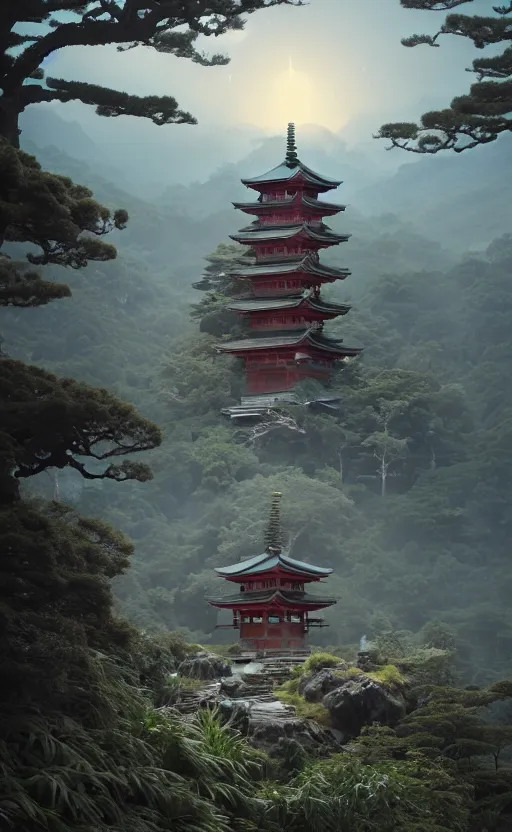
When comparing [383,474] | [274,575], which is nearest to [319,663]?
[274,575]

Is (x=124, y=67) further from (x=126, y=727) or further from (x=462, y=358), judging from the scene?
(x=126, y=727)

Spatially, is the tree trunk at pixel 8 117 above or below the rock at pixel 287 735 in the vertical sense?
above

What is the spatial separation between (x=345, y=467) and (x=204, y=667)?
1307 inches

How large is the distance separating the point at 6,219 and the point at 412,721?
8.50 meters

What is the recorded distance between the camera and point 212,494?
161 feet

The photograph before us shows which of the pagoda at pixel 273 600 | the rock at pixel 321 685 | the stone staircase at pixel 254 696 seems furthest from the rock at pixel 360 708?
the pagoda at pixel 273 600

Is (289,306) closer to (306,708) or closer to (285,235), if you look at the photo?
(285,235)

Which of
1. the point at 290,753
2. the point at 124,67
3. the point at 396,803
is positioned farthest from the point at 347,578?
the point at 124,67

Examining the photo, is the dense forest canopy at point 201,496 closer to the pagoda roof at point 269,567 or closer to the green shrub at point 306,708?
the green shrub at point 306,708

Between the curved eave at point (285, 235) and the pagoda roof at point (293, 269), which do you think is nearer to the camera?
the pagoda roof at point (293, 269)

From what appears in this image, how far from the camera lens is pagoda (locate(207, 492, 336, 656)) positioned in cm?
2458

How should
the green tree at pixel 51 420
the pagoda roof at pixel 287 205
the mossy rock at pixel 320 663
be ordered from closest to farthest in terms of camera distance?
the green tree at pixel 51 420
the mossy rock at pixel 320 663
the pagoda roof at pixel 287 205

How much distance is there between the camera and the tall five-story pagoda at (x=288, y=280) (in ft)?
117

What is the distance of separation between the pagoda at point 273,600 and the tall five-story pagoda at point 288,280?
36.3 ft
